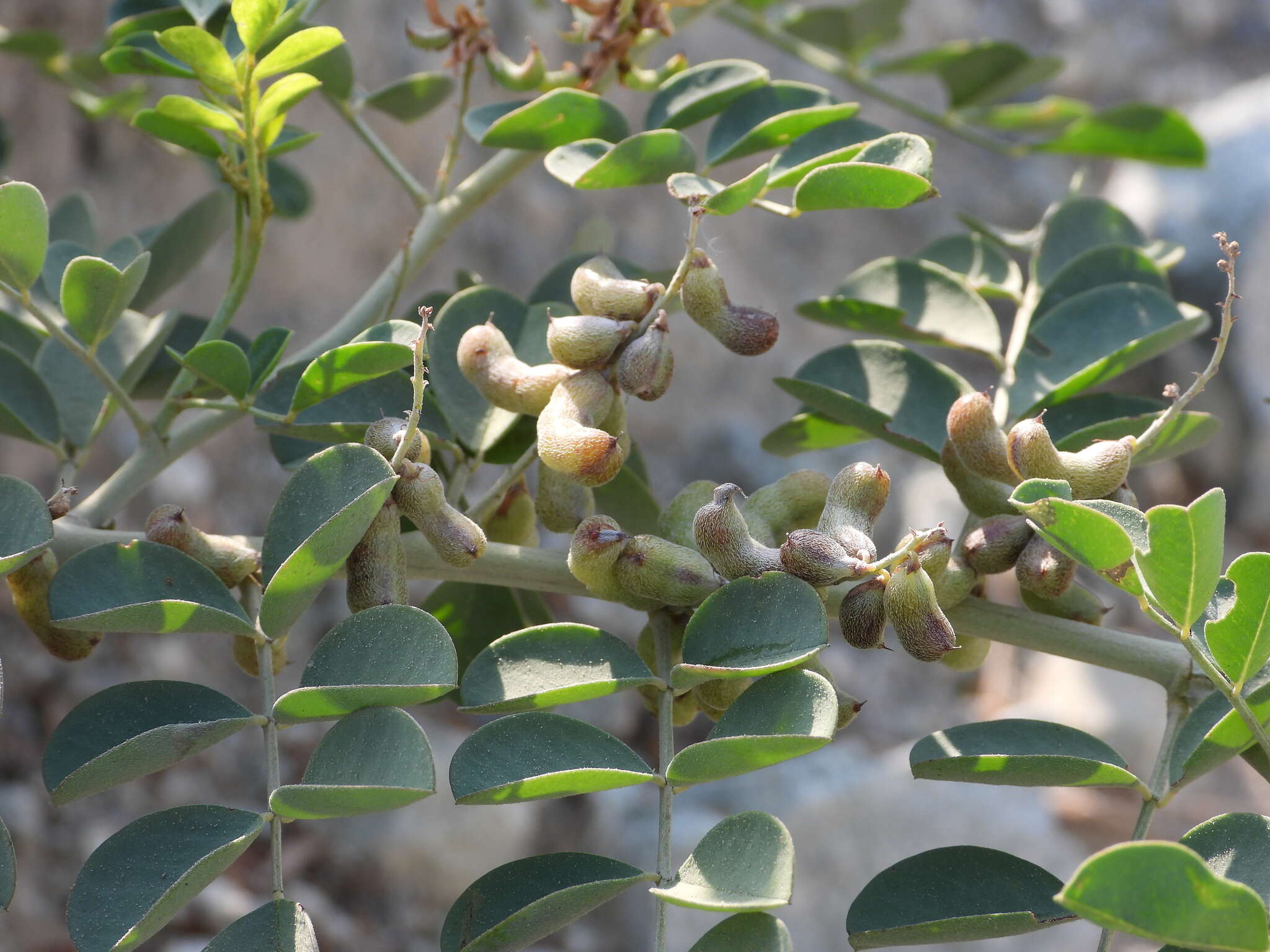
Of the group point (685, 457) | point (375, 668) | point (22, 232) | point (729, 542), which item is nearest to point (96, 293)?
point (22, 232)

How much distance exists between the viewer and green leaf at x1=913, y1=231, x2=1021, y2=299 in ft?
3.08

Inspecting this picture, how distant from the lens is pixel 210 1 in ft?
2.51

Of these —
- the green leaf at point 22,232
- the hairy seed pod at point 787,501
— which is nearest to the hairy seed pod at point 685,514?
the hairy seed pod at point 787,501

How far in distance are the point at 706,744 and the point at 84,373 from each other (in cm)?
55

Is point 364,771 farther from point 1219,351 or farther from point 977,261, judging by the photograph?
point 977,261

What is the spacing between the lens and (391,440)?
0.60 m

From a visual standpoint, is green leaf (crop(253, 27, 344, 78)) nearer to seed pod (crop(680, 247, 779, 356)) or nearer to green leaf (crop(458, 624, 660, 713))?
seed pod (crop(680, 247, 779, 356))

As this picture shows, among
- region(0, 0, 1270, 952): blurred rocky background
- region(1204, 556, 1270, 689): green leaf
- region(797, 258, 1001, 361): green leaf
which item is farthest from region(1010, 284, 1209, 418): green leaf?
region(0, 0, 1270, 952): blurred rocky background

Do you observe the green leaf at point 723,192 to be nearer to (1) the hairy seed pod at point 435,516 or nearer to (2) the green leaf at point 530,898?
(1) the hairy seed pod at point 435,516

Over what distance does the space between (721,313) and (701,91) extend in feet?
0.74

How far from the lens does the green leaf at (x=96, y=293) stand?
2.07ft

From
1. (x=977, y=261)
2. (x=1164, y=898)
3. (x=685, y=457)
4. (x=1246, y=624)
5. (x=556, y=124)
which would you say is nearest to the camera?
(x=1164, y=898)

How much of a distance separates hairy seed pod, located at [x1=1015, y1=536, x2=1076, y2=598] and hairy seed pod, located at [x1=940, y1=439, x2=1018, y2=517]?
47mm

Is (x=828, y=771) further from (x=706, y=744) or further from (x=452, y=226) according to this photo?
(x=706, y=744)
